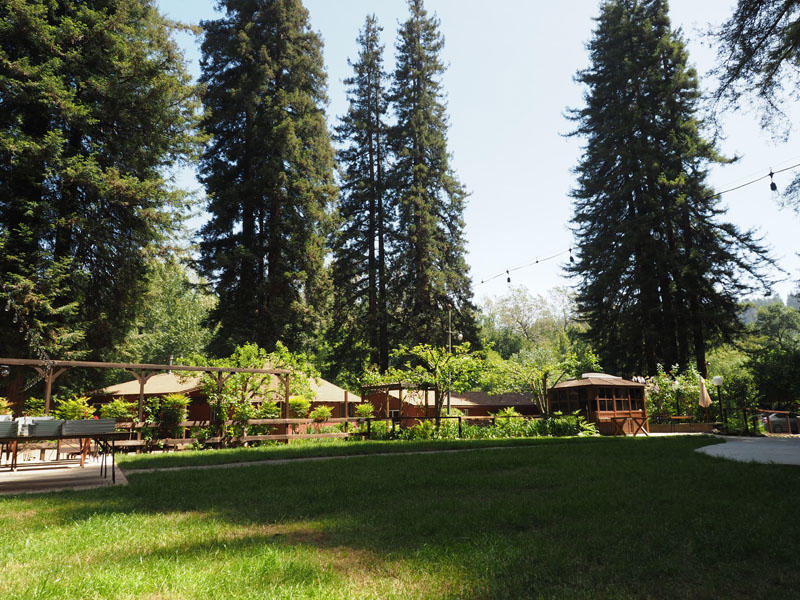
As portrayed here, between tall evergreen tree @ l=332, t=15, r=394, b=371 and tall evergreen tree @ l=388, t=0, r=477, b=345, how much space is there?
43.0 inches

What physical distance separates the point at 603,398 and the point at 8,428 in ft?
72.6

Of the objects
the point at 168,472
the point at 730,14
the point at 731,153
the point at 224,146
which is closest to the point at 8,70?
the point at 224,146

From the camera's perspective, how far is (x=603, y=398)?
23328 mm

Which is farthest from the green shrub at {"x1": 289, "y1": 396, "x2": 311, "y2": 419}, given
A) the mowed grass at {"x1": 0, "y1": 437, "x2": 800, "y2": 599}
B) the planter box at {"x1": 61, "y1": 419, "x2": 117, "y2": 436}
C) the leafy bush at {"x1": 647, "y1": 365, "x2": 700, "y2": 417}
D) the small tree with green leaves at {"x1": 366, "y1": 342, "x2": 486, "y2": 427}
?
the leafy bush at {"x1": 647, "y1": 365, "x2": 700, "y2": 417}

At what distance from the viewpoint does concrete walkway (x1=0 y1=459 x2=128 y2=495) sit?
7016mm

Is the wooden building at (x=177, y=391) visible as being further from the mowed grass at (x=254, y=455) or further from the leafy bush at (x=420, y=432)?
the mowed grass at (x=254, y=455)

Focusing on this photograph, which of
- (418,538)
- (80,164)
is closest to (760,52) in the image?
(418,538)

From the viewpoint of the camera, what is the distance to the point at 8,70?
16656 millimetres

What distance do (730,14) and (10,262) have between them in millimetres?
20749

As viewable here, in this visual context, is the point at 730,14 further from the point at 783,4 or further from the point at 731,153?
the point at 731,153

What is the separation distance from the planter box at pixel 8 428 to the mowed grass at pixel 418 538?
3.81 feet

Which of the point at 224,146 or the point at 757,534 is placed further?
the point at 224,146

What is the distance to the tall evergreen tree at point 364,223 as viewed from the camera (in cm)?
3231

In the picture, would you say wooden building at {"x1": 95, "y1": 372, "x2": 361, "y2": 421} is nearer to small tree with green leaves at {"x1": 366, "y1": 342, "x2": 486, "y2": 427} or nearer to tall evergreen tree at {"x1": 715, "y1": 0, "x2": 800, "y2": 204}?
small tree with green leaves at {"x1": 366, "y1": 342, "x2": 486, "y2": 427}
